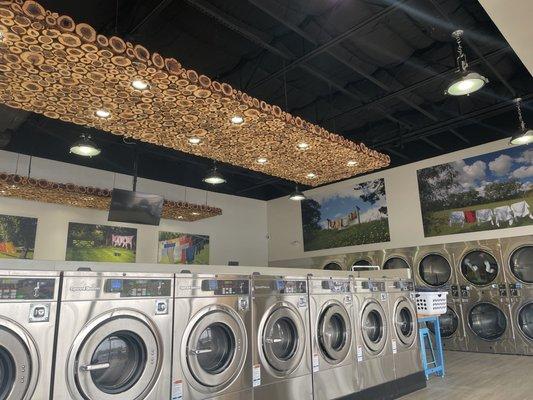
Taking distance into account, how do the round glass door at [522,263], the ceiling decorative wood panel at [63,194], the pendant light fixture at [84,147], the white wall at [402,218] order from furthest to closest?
the white wall at [402,218] < the round glass door at [522,263] < the ceiling decorative wood panel at [63,194] < the pendant light fixture at [84,147]

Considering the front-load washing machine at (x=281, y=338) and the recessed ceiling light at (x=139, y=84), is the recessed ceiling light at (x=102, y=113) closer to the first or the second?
the recessed ceiling light at (x=139, y=84)

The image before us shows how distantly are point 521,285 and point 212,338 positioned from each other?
6.56 meters

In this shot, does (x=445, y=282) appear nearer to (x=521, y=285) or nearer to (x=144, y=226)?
(x=521, y=285)

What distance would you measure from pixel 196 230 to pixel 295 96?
509 centimetres

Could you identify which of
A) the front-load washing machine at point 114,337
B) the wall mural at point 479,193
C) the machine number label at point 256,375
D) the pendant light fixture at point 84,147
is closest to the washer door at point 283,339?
the machine number label at point 256,375

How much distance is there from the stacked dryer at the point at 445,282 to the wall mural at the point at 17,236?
8.02m

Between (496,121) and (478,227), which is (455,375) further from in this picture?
(496,121)

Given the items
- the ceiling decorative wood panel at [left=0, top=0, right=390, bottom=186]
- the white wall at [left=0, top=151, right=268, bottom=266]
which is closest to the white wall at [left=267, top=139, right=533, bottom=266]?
the white wall at [left=0, top=151, right=268, bottom=266]

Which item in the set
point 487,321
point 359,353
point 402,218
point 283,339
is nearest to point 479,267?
point 487,321

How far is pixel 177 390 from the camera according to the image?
2.75 meters

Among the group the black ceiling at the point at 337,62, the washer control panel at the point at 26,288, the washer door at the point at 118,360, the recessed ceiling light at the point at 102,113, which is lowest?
the washer door at the point at 118,360

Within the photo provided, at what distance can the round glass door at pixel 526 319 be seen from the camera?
6.97 metres

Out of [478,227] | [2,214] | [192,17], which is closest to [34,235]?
[2,214]

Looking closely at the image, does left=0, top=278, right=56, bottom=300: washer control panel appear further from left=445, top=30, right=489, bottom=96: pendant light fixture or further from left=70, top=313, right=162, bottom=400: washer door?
left=445, top=30, right=489, bottom=96: pendant light fixture
